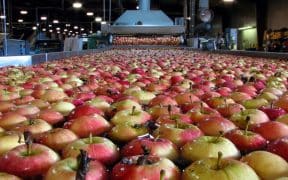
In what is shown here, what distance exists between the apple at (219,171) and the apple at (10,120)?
34.4 inches

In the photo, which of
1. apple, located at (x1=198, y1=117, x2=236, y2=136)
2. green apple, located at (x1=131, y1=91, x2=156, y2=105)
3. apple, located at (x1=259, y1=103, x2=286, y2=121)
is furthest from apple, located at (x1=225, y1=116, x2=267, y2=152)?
green apple, located at (x1=131, y1=91, x2=156, y2=105)

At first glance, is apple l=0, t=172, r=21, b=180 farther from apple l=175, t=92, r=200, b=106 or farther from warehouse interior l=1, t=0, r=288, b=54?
warehouse interior l=1, t=0, r=288, b=54

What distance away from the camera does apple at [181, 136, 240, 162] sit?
1239 millimetres

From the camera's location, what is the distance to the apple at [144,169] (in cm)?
102

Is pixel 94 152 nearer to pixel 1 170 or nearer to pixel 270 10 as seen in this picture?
pixel 1 170

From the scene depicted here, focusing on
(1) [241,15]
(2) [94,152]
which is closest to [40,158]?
(2) [94,152]

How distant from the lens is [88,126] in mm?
1566

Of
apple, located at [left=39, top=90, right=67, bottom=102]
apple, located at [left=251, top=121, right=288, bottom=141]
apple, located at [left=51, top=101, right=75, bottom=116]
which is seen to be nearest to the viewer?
apple, located at [left=251, top=121, right=288, bottom=141]

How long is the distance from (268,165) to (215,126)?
0.45 meters

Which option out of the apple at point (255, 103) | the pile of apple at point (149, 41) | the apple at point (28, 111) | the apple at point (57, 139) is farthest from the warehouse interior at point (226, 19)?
the apple at point (57, 139)

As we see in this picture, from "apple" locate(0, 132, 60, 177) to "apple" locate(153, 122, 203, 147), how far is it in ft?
1.27

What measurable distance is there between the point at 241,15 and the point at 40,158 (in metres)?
36.3

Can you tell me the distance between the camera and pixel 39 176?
3.77ft

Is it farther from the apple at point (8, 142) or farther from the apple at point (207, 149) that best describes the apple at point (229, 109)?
the apple at point (8, 142)
